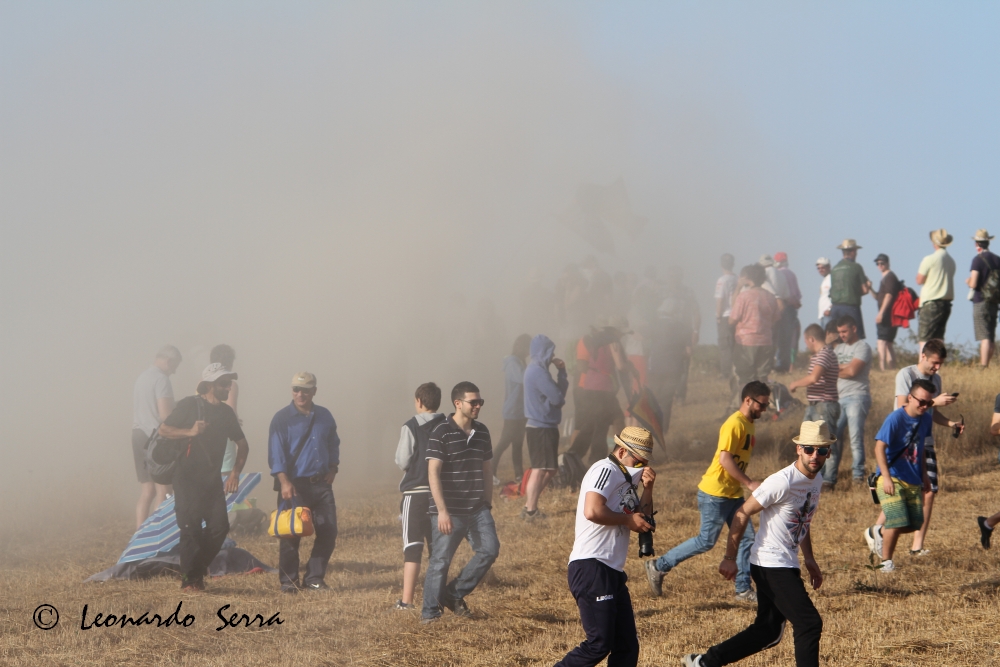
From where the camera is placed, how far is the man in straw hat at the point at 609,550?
4742 millimetres

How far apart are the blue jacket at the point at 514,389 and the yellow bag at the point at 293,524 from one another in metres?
3.82

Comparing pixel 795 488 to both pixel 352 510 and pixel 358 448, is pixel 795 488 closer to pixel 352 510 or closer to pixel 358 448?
pixel 352 510

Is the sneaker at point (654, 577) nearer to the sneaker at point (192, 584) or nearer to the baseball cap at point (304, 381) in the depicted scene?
the baseball cap at point (304, 381)

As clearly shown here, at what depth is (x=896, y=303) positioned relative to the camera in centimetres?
1442

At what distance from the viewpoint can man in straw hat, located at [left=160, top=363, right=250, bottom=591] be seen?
7656 millimetres

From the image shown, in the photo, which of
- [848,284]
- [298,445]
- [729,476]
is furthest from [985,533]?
[848,284]

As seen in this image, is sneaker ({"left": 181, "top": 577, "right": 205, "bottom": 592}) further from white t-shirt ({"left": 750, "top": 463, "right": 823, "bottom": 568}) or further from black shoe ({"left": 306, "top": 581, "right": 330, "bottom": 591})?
white t-shirt ({"left": 750, "top": 463, "right": 823, "bottom": 568})

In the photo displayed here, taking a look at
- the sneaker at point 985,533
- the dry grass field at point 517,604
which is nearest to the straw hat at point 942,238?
the dry grass field at point 517,604

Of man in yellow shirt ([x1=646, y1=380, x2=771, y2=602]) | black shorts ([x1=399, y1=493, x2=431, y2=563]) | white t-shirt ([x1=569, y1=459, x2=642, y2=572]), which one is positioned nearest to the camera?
white t-shirt ([x1=569, y1=459, x2=642, y2=572])

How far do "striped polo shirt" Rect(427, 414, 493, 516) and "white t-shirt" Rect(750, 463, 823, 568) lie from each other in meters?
2.20

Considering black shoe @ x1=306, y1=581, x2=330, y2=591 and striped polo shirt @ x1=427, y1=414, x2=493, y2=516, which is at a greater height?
striped polo shirt @ x1=427, y1=414, x2=493, y2=516

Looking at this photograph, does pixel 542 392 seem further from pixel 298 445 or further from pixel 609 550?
pixel 609 550

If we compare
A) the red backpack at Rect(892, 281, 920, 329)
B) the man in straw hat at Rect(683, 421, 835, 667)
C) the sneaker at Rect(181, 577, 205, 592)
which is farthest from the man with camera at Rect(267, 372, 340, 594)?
the red backpack at Rect(892, 281, 920, 329)

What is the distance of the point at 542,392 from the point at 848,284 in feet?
17.8
